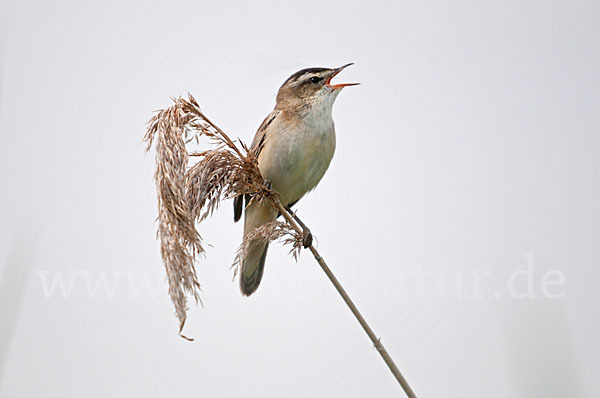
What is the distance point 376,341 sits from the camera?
A: 1708mm

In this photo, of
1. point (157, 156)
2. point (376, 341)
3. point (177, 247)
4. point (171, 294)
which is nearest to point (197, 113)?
point (157, 156)

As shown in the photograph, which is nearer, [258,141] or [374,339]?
[374,339]

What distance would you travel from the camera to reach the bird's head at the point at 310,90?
343cm

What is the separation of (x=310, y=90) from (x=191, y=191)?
1.51 m

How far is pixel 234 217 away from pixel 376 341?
81.3 inches

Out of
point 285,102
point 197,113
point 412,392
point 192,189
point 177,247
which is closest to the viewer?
point 412,392

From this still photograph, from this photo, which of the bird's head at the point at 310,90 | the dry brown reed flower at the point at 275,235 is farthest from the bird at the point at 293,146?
the dry brown reed flower at the point at 275,235

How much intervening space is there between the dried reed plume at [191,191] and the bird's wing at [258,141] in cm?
115

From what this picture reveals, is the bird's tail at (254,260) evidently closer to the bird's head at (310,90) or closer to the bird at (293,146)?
the bird at (293,146)

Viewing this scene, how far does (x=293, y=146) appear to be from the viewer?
3295 mm

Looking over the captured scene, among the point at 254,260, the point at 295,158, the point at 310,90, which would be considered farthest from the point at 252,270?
the point at 310,90

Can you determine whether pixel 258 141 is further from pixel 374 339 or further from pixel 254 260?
pixel 374 339

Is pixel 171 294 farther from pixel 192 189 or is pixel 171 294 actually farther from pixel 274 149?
pixel 274 149

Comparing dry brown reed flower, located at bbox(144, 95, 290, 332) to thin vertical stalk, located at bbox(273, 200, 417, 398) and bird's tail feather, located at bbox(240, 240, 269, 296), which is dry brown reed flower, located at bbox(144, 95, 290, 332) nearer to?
thin vertical stalk, located at bbox(273, 200, 417, 398)
